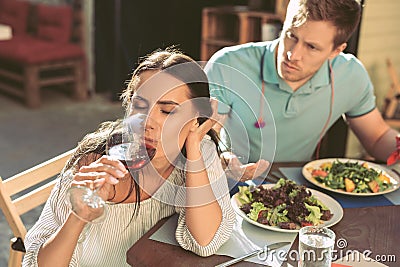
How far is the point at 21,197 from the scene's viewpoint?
5.73 ft

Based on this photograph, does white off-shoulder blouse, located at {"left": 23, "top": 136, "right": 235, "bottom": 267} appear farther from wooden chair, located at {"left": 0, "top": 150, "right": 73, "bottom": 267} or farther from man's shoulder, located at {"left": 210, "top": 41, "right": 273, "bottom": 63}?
man's shoulder, located at {"left": 210, "top": 41, "right": 273, "bottom": 63}

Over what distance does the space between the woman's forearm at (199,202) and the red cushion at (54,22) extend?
13.2 feet

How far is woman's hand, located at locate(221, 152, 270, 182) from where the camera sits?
160 centimetres

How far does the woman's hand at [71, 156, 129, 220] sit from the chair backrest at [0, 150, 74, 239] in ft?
1.84

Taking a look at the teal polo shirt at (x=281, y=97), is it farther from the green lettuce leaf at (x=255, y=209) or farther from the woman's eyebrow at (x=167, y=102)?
the woman's eyebrow at (x=167, y=102)

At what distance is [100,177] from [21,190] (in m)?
0.64

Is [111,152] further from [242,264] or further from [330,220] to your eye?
[330,220]

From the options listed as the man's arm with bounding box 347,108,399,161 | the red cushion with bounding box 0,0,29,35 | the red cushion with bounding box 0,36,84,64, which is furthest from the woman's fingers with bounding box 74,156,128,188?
the red cushion with bounding box 0,0,29,35

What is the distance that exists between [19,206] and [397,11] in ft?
9.82

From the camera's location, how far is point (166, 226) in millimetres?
1445

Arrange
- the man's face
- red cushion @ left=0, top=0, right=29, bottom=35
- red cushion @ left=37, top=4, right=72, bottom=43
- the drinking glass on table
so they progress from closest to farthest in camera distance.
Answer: the drinking glass on table
the man's face
red cushion @ left=37, top=4, right=72, bottom=43
red cushion @ left=0, top=0, right=29, bottom=35

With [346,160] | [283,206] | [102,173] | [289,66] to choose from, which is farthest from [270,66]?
[102,173]

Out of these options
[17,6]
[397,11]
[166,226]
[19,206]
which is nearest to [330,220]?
[166,226]

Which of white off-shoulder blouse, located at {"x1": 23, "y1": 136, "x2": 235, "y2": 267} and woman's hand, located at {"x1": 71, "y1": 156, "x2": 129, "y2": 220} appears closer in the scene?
woman's hand, located at {"x1": 71, "y1": 156, "x2": 129, "y2": 220}
